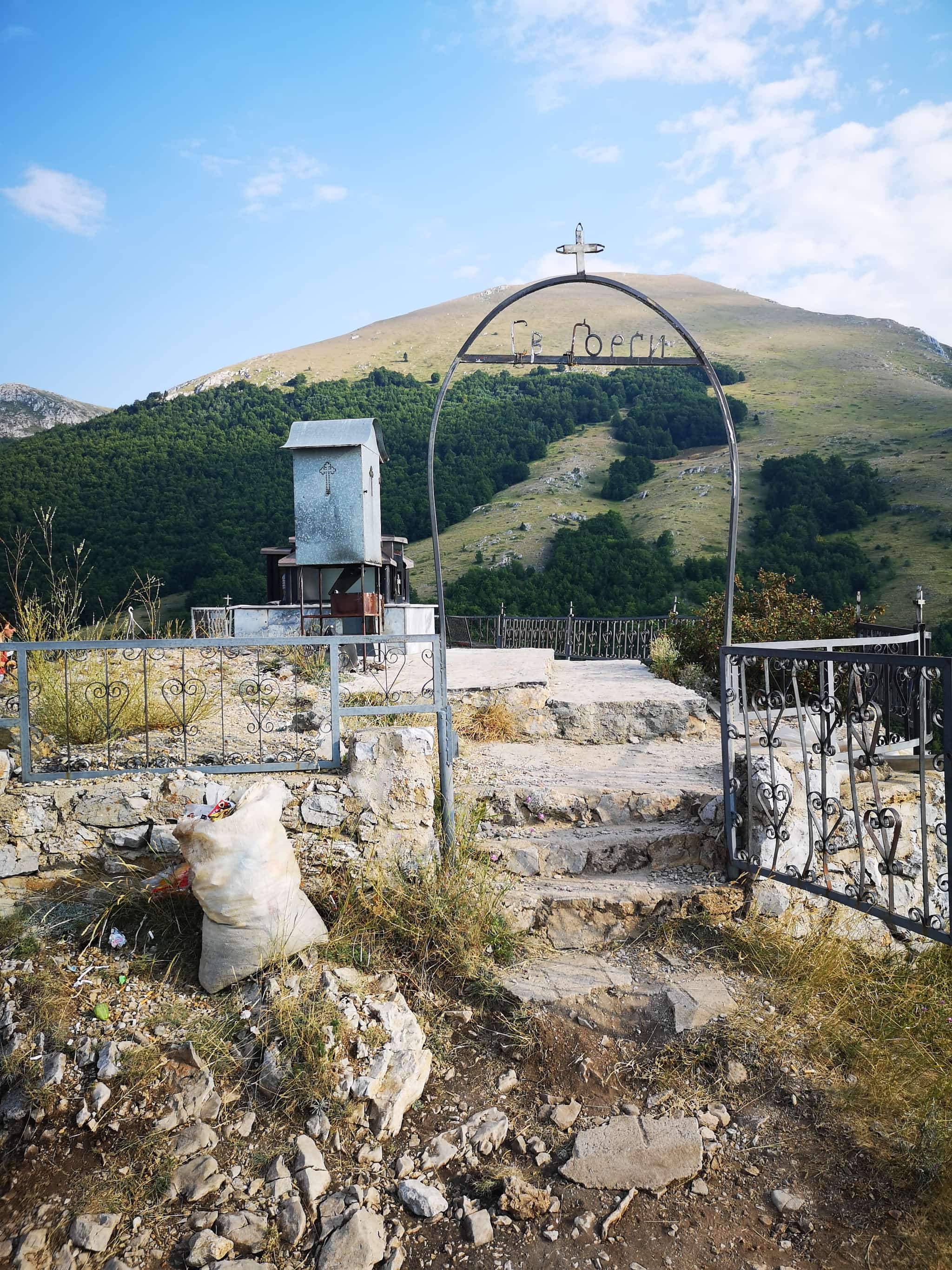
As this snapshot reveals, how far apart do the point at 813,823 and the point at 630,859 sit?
3.73 ft

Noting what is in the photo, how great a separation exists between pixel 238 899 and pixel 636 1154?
1971 mm

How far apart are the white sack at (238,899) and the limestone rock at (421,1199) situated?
1.13m

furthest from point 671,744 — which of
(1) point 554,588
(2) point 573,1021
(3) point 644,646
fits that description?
(1) point 554,588

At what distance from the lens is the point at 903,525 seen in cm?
3200

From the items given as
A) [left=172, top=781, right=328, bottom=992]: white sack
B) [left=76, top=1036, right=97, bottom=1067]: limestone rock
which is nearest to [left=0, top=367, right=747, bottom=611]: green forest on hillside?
[left=172, top=781, right=328, bottom=992]: white sack

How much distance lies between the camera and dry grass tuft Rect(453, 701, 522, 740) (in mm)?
7027

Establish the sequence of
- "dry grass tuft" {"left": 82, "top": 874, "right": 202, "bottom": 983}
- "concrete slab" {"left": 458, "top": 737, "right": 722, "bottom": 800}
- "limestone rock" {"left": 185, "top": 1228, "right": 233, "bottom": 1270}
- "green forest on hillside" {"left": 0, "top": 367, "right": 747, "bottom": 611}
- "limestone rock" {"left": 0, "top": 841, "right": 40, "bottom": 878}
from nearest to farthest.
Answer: "limestone rock" {"left": 185, "top": 1228, "right": 233, "bottom": 1270}, "dry grass tuft" {"left": 82, "top": 874, "right": 202, "bottom": 983}, "limestone rock" {"left": 0, "top": 841, "right": 40, "bottom": 878}, "concrete slab" {"left": 458, "top": 737, "right": 722, "bottom": 800}, "green forest on hillside" {"left": 0, "top": 367, "right": 747, "bottom": 611}

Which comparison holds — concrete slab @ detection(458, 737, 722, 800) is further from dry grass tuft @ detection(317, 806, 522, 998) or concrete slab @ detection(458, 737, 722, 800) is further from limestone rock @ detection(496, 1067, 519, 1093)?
limestone rock @ detection(496, 1067, 519, 1093)

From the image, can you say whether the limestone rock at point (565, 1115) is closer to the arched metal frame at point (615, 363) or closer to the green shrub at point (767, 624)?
the arched metal frame at point (615, 363)

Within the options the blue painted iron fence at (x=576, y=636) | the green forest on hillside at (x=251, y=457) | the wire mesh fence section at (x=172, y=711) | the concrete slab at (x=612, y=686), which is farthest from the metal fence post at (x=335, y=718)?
the green forest on hillside at (x=251, y=457)

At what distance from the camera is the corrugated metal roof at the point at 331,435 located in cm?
1058

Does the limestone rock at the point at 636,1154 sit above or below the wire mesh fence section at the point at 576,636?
below

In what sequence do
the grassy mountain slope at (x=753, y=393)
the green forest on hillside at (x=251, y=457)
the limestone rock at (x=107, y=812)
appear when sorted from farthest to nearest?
the grassy mountain slope at (x=753, y=393) → the green forest on hillside at (x=251, y=457) → the limestone rock at (x=107, y=812)

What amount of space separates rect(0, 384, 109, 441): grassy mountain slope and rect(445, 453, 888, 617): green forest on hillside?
109ft
